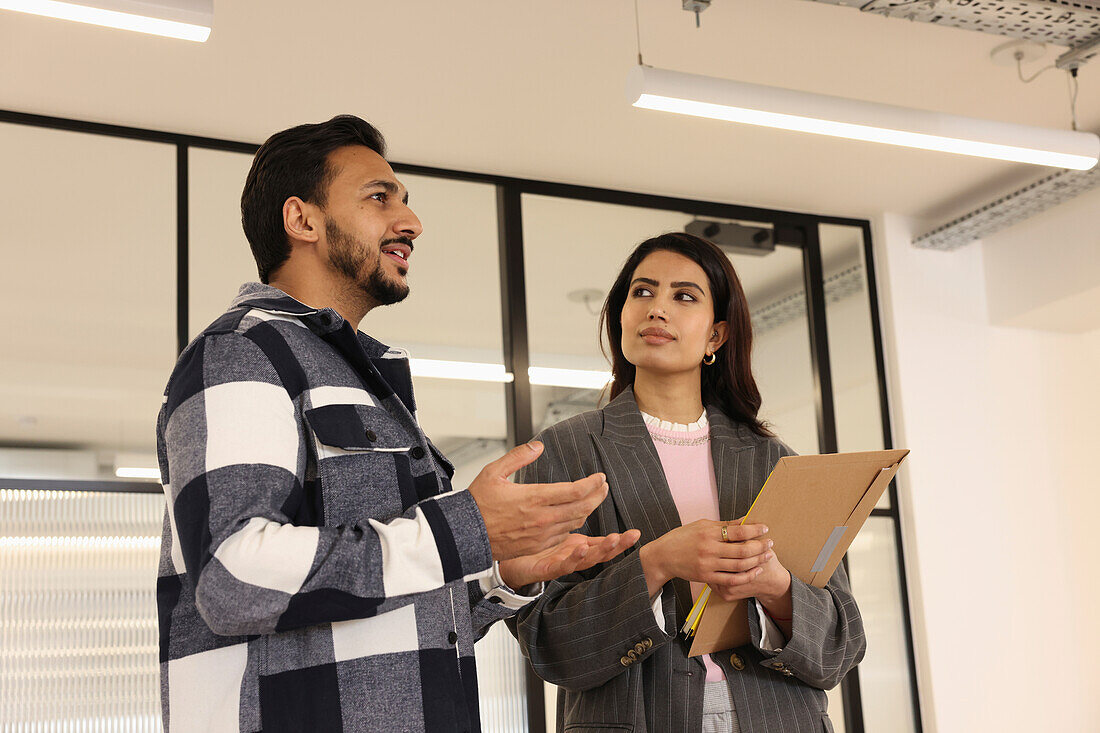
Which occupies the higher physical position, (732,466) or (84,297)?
(84,297)

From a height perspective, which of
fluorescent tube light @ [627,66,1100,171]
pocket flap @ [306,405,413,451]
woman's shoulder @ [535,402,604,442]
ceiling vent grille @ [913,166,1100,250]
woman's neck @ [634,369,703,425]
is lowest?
pocket flap @ [306,405,413,451]

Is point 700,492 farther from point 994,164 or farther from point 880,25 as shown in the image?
point 994,164

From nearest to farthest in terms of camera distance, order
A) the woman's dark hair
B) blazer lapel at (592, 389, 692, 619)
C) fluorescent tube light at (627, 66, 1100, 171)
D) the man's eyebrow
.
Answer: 1. the man's eyebrow
2. blazer lapel at (592, 389, 692, 619)
3. the woman's dark hair
4. fluorescent tube light at (627, 66, 1100, 171)

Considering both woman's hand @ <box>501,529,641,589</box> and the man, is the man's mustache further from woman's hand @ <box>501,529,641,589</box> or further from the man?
woman's hand @ <box>501,529,641,589</box>

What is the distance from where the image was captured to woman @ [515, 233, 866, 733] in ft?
5.96

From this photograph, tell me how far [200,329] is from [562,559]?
8.99 feet

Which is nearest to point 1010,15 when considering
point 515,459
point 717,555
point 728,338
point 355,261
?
point 728,338

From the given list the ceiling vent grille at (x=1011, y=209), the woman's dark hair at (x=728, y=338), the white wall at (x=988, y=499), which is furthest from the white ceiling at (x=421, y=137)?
the woman's dark hair at (x=728, y=338)

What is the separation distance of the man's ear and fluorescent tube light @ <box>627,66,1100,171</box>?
5.38 ft

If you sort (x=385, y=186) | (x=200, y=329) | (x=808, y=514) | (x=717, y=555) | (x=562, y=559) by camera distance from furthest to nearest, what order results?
(x=200, y=329), (x=808, y=514), (x=717, y=555), (x=385, y=186), (x=562, y=559)

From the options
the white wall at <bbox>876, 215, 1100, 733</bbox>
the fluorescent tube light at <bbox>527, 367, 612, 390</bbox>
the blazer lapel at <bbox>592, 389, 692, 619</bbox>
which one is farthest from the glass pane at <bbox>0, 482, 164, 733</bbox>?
the white wall at <bbox>876, 215, 1100, 733</bbox>

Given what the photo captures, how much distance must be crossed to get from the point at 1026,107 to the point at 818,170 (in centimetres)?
81

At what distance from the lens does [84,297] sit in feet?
12.3

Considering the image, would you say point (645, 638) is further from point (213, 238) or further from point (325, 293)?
point (213, 238)
